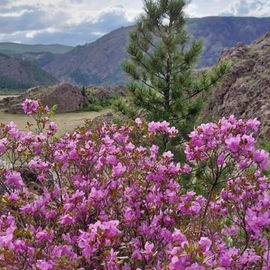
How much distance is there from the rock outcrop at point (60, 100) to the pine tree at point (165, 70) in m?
20.2

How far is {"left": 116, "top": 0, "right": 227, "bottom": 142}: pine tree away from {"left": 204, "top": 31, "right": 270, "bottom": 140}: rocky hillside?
2385 millimetres

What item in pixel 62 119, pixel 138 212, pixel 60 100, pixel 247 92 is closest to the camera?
pixel 138 212

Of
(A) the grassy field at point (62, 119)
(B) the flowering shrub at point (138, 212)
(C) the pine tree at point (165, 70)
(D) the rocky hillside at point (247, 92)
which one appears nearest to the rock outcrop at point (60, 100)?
(A) the grassy field at point (62, 119)

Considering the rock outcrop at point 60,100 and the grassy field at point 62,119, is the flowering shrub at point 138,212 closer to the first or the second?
the grassy field at point 62,119

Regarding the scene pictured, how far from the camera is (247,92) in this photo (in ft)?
51.0

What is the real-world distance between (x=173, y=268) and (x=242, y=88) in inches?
582

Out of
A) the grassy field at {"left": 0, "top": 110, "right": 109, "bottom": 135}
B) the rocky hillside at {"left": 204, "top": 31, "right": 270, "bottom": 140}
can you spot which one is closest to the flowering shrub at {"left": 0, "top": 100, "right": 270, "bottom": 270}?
the rocky hillside at {"left": 204, "top": 31, "right": 270, "bottom": 140}

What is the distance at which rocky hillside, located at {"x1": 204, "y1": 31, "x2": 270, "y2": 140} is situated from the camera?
1416 cm

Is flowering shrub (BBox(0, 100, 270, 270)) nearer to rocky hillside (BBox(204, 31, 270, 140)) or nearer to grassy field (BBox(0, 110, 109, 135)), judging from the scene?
rocky hillside (BBox(204, 31, 270, 140))

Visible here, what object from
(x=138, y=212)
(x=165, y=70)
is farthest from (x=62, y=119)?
(x=138, y=212)

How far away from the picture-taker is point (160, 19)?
14.1 m

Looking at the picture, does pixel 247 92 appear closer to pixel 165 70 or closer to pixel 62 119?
A: pixel 165 70

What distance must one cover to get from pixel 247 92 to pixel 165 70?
4.26 meters

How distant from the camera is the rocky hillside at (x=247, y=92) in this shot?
1416 cm
